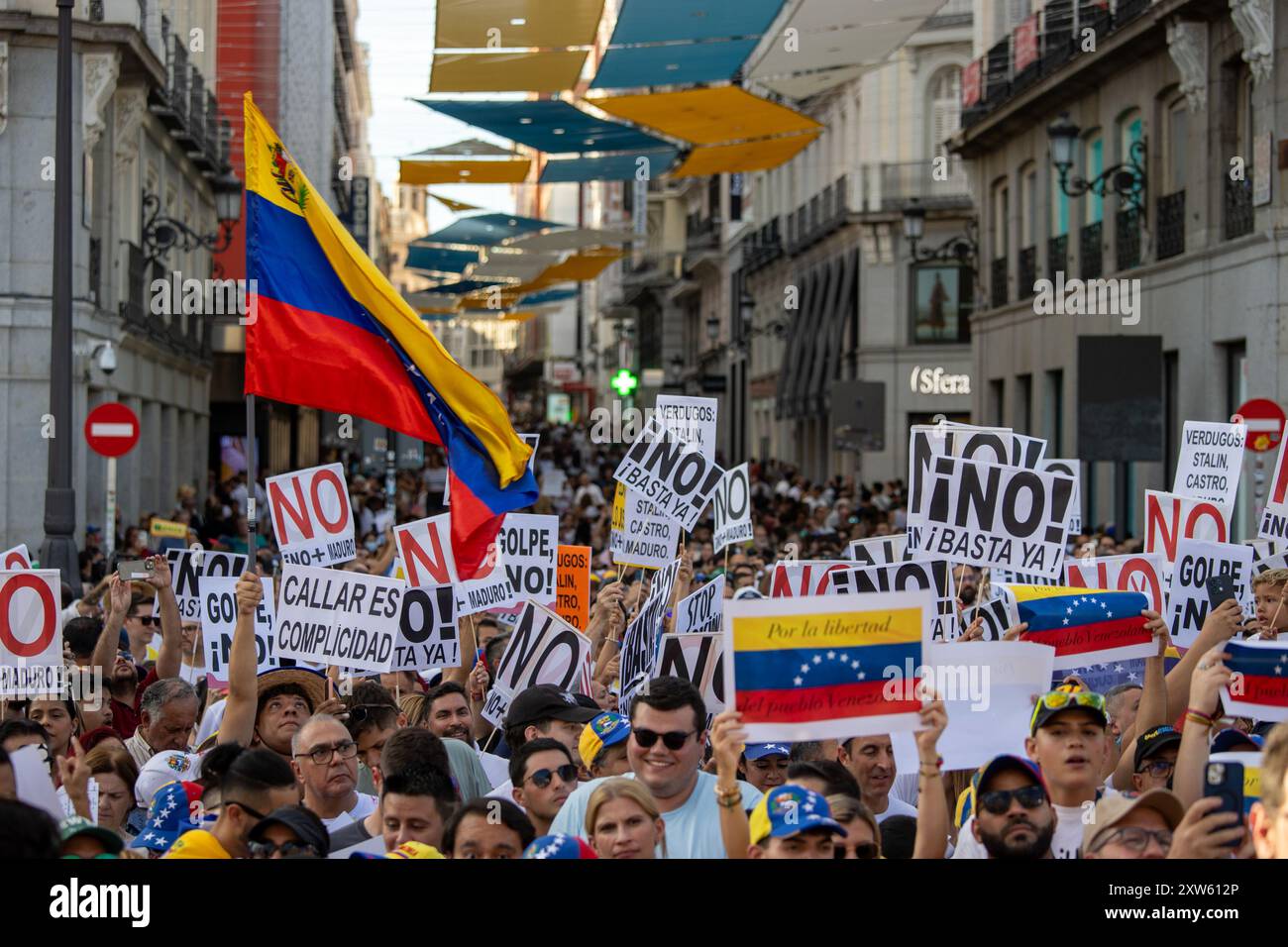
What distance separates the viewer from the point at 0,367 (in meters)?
24.0

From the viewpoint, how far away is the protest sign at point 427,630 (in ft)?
34.7

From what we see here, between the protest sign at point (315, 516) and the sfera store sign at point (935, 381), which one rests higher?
the sfera store sign at point (935, 381)

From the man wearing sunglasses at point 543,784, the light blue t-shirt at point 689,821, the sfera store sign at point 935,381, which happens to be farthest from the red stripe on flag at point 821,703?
the sfera store sign at point 935,381

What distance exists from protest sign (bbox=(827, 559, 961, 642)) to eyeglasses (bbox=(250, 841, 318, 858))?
4532mm

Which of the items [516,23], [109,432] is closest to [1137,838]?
[109,432]

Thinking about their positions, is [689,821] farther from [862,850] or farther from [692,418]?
[692,418]

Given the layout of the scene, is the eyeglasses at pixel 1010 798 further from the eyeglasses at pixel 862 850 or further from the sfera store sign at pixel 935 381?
the sfera store sign at pixel 935 381

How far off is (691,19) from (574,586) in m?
10.8

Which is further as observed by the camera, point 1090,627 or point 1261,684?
point 1090,627

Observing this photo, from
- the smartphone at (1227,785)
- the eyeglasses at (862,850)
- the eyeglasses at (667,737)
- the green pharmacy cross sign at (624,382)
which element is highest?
the green pharmacy cross sign at (624,382)

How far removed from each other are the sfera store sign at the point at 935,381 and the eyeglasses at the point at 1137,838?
134 feet

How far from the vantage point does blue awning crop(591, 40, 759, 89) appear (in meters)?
23.3

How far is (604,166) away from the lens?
3067 cm

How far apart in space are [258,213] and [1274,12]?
566 inches
